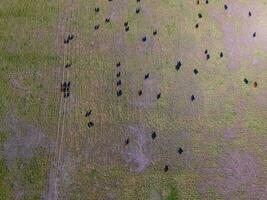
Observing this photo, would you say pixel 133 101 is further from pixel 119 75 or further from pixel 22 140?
pixel 22 140

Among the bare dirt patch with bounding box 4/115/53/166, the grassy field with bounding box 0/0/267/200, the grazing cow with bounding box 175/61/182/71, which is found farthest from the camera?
the grazing cow with bounding box 175/61/182/71

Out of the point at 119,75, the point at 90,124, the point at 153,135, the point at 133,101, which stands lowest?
the point at 153,135

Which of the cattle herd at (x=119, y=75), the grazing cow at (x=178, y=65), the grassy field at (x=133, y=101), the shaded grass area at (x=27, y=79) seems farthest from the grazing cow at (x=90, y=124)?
the grazing cow at (x=178, y=65)

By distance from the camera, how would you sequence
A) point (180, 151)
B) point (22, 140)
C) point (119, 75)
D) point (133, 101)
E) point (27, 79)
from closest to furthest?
point (22, 140), point (180, 151), point (133, 101), point (27, 79), point (119, 75)

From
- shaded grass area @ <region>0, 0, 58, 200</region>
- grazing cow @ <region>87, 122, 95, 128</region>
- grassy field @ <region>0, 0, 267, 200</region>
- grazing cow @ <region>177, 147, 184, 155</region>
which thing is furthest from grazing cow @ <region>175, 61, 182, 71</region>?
shaded grass area @ <region>0, 0, 58, 200</region>

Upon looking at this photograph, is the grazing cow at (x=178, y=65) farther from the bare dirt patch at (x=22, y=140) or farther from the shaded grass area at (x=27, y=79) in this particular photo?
the bare dirt patch at (x=22, y=140)

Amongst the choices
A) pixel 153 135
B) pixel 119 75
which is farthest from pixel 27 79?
pixel 153 135

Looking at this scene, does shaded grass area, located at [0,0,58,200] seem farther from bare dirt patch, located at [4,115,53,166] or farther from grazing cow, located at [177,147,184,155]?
grazing cow, located at [177,147,184,155]

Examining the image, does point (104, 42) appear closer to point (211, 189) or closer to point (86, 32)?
point (86, 32)

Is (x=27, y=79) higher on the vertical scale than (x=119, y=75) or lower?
lower

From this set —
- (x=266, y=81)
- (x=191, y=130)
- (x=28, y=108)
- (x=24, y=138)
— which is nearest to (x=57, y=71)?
(x=28, y=108)
